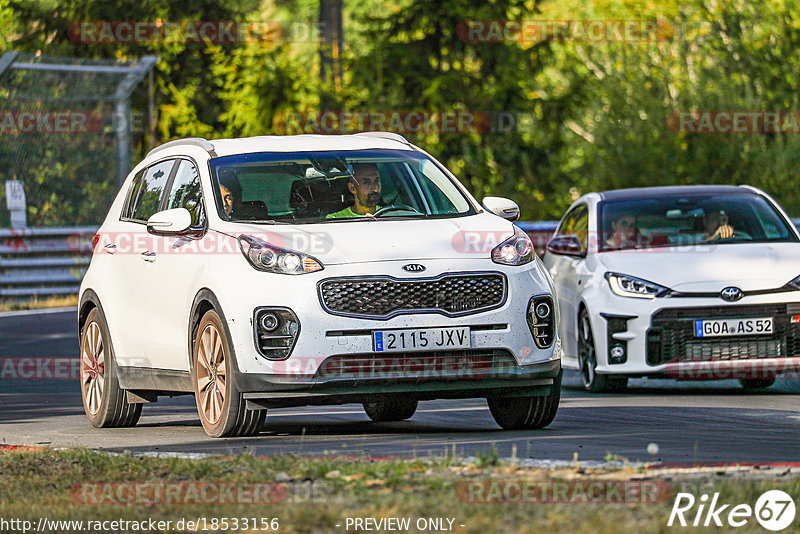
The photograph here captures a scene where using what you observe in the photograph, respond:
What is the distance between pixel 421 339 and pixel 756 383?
4.98 meters

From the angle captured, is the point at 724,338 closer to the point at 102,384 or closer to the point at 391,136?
the point at 391,136

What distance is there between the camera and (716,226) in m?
13.7

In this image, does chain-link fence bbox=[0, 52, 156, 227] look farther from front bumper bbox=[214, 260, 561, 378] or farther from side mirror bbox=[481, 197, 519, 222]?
front bumper bbox=[214, 260, 561, 378]

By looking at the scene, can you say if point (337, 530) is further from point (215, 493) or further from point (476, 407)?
point (476, 407)

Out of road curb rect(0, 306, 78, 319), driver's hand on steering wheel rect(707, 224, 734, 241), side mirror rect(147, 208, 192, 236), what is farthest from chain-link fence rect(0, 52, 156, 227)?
side mirror rect(147, 208, 192, 236)

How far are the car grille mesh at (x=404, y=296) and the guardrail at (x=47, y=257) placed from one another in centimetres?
1500

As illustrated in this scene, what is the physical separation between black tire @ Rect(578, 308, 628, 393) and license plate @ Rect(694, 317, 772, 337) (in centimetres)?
89

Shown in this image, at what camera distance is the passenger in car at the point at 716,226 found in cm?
1360

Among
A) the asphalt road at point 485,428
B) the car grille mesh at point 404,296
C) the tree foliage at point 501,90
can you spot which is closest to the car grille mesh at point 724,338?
the asphalt road at point 485,428

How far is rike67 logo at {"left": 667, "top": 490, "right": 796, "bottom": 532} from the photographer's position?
5961 mm

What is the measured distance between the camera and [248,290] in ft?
30.8

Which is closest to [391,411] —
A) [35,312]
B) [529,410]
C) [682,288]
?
[529,410]

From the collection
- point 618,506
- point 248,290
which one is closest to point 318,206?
point 248,290

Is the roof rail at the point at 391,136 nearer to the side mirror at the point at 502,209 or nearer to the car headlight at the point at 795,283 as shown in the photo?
the side mirror at the point at 502,209
